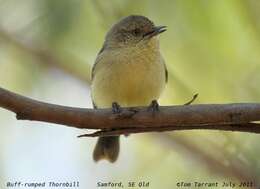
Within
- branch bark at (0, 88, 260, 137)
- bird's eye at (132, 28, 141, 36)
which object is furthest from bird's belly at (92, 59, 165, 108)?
branch bark at (0, 88, 260, 137)

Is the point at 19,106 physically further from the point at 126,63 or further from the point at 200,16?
the point at 200,16

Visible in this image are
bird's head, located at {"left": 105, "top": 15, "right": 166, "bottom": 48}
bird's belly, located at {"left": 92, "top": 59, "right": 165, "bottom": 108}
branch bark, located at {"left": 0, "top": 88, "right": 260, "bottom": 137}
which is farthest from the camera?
bird's head, located at {"left": 105, "top": 15, "right": 166, "bottom": 48}

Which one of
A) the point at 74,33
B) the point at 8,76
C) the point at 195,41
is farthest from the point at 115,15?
the point at 8,76

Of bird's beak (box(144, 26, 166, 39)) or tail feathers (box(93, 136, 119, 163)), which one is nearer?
bird's beak (box(144, 26, 166, 39))

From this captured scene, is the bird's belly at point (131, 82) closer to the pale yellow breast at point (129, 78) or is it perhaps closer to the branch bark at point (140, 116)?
the pale yellow breast at point (129, 78)

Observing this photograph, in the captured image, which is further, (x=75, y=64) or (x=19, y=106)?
(x=75, y=64)

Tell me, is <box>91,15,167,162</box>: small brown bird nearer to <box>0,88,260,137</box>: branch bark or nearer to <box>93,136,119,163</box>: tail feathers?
<box>93,136,119,163</box>: tail feathers

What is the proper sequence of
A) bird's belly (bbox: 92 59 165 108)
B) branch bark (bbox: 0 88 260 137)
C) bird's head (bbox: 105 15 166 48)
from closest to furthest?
branch bark (bbox: 0 88 260 137) < bird's belly (bbox: 92 59 165 108) < bird's head (bbox: 105 15 166 48)
